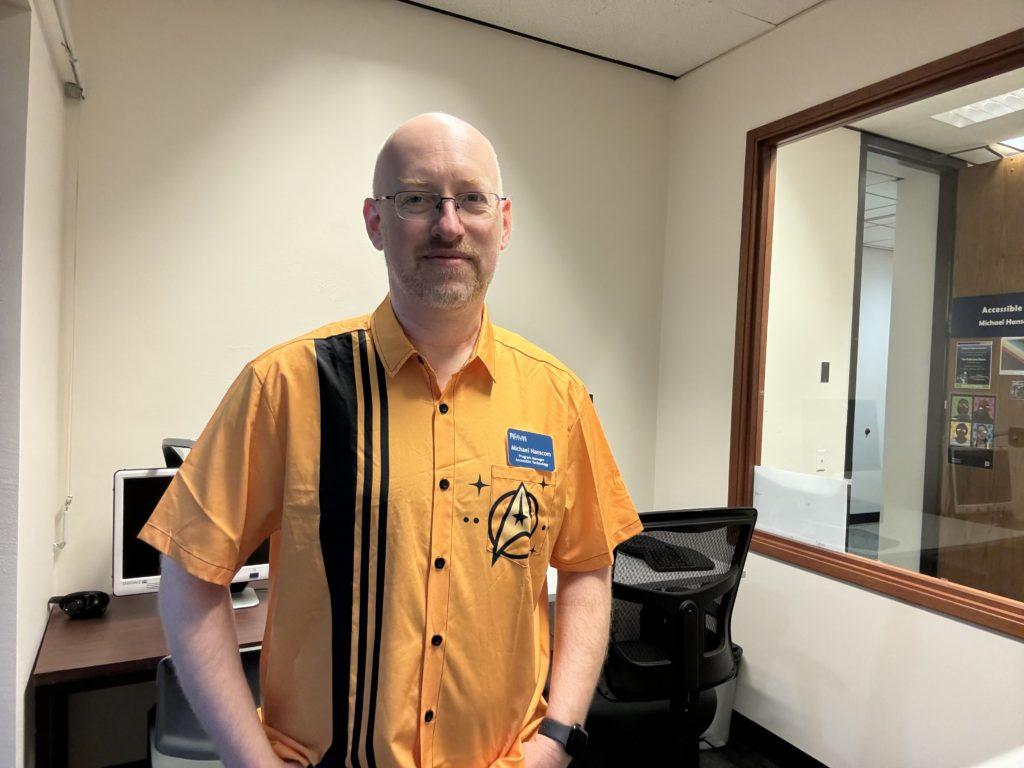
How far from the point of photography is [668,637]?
2039 millimetres

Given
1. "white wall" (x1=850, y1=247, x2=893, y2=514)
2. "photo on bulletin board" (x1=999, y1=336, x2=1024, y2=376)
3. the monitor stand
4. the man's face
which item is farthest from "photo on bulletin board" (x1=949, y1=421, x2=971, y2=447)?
the monitor stand

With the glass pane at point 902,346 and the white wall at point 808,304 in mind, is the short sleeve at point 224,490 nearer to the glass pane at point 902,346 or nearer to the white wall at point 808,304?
the glass pane at point 902,346

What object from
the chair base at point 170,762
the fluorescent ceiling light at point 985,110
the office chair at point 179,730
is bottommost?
the chair base at point 170,762

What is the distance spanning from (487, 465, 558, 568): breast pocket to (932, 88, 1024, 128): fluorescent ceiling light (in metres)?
2.11

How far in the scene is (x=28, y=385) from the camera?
1.63 meters

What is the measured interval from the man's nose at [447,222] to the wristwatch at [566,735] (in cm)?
76

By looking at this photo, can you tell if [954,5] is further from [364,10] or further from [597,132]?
[364,10]

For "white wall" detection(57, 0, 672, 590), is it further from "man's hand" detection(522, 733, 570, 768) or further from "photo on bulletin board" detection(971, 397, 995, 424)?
"man's hand" detection(522, 733, 570, 768)

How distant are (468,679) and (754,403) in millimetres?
2208

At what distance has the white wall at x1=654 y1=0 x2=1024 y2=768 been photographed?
2.09m

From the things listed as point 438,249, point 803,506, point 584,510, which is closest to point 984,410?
point 803,506

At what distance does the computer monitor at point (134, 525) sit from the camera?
2.04 metres

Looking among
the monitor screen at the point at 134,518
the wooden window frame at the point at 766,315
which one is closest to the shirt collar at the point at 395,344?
the monitor screen at the point at 134,518

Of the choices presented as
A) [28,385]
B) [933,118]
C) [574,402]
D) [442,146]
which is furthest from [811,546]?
[28,385]
